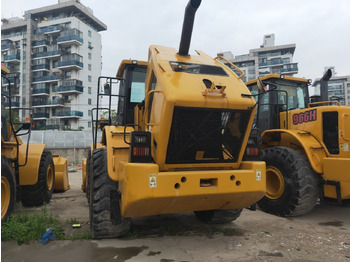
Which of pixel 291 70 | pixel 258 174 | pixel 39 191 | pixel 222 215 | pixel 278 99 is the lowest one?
pixel 222 215

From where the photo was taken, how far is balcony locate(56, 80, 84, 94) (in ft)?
153

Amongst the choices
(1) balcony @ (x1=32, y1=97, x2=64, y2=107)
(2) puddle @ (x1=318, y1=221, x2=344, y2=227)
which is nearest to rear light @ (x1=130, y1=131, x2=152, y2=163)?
(2) puddle @ (x1=318, y1=221, x2=344, y2=227)

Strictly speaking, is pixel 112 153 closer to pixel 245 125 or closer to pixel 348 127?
pixel 245 125

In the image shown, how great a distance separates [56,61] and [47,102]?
23.7 feet

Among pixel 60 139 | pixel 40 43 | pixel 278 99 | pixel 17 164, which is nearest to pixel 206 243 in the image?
pixel 17 164

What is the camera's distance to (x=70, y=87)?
4669 centimetres

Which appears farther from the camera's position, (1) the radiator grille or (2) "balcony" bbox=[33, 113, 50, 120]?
A: (2) "balcony" bbox=[33, 113, 50, 120]

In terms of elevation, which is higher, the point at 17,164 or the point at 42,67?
the point at 42,67

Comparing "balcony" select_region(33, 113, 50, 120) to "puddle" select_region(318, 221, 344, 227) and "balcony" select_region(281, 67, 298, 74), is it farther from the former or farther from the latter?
"balcony" select_region(281, 67, 298, 74)

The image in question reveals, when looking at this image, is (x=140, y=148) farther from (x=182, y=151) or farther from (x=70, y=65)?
(x=70, y=65)

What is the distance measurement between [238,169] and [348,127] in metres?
2.48

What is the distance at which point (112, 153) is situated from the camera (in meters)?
4.04

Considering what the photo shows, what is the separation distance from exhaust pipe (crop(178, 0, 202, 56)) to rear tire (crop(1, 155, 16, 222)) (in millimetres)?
3209

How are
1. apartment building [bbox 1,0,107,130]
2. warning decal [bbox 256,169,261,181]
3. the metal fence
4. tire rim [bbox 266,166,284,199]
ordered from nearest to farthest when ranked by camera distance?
warning decal [bbox 256,169,261,181] < tire rim [bbox 266,166,284,199] < the metal fence < apartment building [bbox 1,0,107,130]
